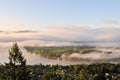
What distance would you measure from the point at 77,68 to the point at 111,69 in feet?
41.9

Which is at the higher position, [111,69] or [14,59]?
[14,59]

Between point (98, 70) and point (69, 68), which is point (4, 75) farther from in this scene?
point (69, 68)

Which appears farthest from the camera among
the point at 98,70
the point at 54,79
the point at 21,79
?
the point at 98,70

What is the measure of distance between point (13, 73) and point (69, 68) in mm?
103042

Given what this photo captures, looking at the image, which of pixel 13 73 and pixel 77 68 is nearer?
pixel 13 73

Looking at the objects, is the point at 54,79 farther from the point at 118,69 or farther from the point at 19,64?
the point at 19,64

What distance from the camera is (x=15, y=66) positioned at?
21906 mm

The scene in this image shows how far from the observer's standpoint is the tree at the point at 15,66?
70.7ft

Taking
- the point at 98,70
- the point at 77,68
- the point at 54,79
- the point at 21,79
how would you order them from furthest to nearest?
the point at 77,68
the point at 98,70
the point at 54,79
the point at 21,79

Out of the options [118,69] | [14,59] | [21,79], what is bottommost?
[118,69]

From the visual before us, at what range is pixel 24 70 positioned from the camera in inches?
858

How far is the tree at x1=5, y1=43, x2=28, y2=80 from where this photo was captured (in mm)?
21547

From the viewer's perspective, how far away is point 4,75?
21.7 metres

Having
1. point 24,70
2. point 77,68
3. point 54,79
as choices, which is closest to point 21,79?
point 24,70
